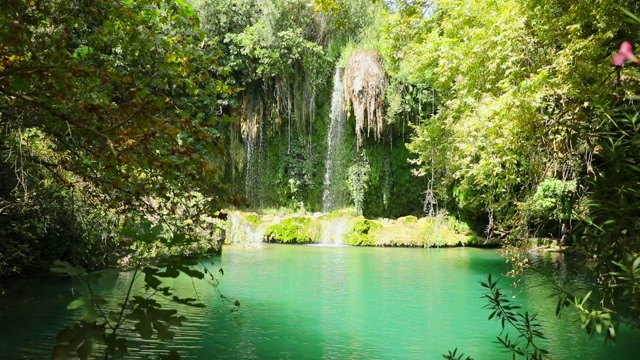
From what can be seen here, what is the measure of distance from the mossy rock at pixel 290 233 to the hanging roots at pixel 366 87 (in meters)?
4.07

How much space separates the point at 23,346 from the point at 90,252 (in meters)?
3.17

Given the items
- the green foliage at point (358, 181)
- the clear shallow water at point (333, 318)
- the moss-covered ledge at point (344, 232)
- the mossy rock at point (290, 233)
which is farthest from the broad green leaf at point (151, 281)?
the green foliage at point (358, 181)

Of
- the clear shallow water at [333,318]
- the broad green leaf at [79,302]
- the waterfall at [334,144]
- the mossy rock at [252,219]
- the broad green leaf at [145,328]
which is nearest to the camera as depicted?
the broad green leaf at [79,302]

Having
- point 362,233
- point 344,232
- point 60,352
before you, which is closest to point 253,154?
point 344,232

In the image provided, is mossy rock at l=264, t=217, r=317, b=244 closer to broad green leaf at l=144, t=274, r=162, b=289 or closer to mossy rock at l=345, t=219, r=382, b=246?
mossy rock at l=345, t=219, r=382, b=246

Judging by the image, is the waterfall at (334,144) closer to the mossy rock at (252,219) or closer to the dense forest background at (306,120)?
the dense forest background at (306,120)

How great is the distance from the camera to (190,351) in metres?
5.59

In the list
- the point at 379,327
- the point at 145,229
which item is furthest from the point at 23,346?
the point at 145,229

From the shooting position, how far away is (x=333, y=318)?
749 cm

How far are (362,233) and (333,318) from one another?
9.74 meters

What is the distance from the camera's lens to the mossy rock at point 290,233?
56.1ft

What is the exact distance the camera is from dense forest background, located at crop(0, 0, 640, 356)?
2365mm

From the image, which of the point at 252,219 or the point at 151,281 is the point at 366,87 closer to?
the point at 252,219

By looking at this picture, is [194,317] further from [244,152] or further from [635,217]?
[244,152]
